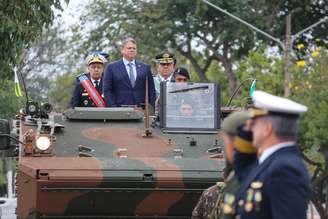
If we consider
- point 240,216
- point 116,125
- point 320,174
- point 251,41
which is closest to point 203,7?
point 251,41

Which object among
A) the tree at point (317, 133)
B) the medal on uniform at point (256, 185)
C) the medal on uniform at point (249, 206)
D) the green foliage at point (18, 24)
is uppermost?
the green foliage at point (18, 24)

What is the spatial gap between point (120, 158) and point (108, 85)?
2.24m

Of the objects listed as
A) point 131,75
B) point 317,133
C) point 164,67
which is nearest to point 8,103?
point 317,133

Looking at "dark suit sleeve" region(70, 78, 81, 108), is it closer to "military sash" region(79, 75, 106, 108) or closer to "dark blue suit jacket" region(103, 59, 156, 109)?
"military sash" region(79, 75, 106, 108)

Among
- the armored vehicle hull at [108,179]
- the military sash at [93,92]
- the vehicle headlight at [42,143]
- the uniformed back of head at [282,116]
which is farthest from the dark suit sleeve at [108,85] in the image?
the uniformed back of head at [282,116]

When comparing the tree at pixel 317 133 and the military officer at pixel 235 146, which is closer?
the military officer at pixel 235 146

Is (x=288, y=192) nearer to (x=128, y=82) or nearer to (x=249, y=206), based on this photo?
(x=249, y=206)

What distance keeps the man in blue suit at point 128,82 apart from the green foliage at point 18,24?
225 centimetres

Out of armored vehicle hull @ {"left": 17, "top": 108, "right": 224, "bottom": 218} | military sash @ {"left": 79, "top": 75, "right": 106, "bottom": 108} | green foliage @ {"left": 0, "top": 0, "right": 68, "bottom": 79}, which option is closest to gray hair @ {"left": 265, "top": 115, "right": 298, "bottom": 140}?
armored vehicle hull @ {"left": 17, "top": 108, "right": 224, "bottom": 218}

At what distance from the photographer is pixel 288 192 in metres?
5.70

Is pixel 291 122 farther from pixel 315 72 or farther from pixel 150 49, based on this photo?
pixel 150 49

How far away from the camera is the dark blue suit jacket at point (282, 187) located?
572 centimetres

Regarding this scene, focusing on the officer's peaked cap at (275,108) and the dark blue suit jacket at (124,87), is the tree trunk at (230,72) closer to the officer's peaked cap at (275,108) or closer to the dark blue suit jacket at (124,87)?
the dark blue suit jacket at (124,87)

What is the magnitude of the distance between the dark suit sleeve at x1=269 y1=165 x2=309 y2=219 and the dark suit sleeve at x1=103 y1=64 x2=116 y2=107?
7506 mm
